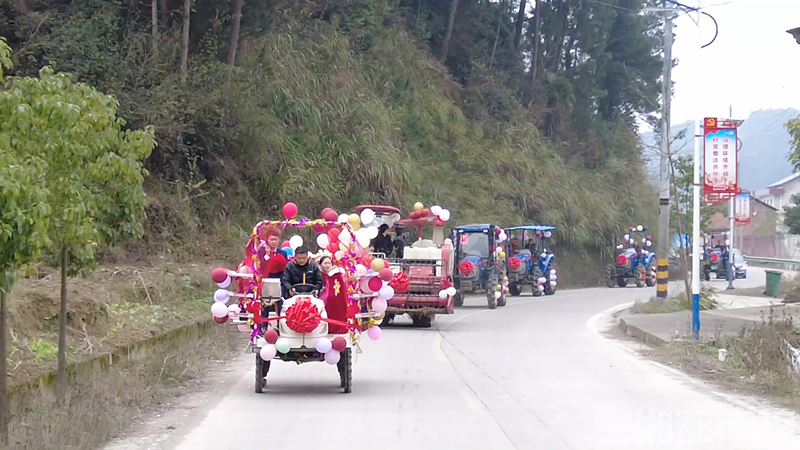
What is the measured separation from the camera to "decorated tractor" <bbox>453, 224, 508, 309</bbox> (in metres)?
30.3

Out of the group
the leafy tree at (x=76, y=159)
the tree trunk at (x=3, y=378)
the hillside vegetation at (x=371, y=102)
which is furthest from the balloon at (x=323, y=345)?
the hillside vegetation at (x=371, y=102)

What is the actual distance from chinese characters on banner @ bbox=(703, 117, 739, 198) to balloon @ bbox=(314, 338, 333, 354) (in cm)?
961

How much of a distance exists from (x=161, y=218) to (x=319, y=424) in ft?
51.4

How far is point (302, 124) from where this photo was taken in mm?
33688

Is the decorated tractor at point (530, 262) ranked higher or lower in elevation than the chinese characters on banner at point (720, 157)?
lower

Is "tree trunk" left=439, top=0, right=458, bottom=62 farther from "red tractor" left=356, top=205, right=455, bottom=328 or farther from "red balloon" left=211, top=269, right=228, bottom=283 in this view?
"red balloon" left=211, top=269, right=228, bottom=283

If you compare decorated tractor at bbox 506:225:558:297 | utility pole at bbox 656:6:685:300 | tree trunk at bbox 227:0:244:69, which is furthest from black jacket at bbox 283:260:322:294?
decorated tractor at bbox 506:225:558:297

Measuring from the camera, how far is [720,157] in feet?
61.4

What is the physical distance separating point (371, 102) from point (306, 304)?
1056 inches

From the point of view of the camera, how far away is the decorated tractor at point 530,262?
3800 cm

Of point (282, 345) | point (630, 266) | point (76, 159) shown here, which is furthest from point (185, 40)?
point (630, 266)

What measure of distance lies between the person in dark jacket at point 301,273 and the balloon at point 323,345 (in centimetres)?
81

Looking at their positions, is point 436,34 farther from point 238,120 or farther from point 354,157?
point 238,120

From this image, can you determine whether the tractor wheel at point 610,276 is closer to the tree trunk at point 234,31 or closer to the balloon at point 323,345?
the tree trunk at point 234,31
